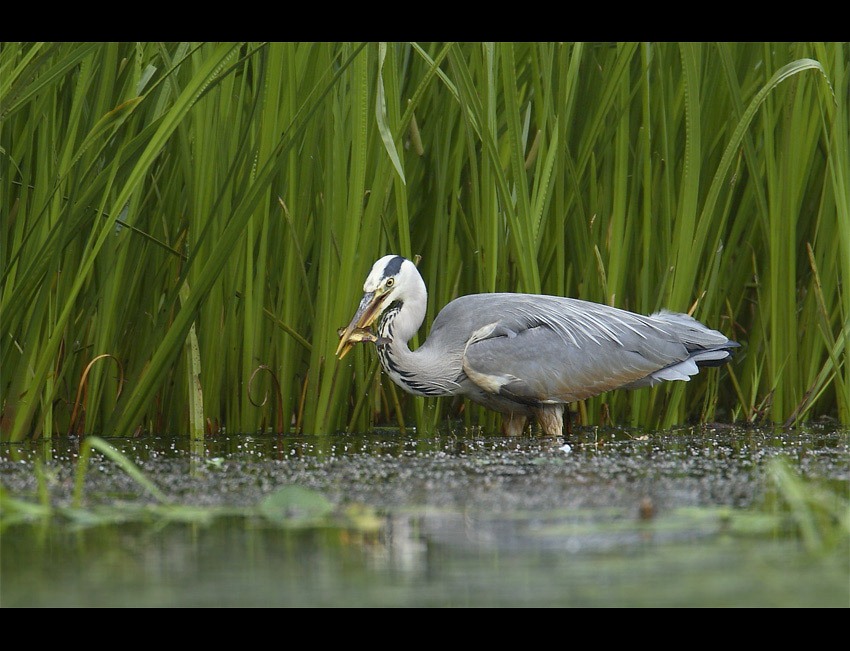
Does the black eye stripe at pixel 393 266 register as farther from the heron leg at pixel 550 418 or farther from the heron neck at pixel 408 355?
the heron leg at pixel 550 418

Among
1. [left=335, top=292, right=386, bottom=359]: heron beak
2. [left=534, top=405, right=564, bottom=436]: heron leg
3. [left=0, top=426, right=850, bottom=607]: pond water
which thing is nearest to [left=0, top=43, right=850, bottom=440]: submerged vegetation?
[left=335, top=292, right=386, bottom=359]: heron beak

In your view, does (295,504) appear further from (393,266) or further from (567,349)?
(567,349)

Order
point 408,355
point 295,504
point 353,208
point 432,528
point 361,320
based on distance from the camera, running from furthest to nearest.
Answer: point 408,355
point 361,320
point 353,208
point 295,504
point 432,528

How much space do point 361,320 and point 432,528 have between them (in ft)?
6.21

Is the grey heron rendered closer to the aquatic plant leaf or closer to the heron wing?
the heron wing

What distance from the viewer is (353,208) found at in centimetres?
391

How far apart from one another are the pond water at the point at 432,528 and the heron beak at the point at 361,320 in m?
0.55

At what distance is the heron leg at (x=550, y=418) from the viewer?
4.34 meters

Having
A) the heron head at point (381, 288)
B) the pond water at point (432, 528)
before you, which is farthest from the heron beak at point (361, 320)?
the pond water at point (432, 528)

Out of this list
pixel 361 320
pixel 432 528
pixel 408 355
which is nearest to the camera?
pixel 432 528

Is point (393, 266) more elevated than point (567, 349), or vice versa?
point (393, 266)

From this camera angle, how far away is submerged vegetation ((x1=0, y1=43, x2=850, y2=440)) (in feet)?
12.0

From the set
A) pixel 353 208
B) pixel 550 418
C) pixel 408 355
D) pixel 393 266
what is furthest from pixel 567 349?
pixel 353 208

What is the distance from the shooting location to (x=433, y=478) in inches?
114
